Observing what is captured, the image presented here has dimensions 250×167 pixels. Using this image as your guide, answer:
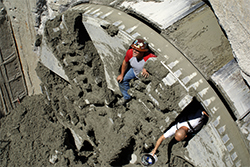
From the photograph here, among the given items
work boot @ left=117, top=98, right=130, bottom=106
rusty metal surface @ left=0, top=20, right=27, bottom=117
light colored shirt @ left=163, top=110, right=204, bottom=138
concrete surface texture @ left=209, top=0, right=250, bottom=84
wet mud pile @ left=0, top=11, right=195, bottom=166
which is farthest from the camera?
rusty metal surface @ left=0, top=20, right=27, bottom=117

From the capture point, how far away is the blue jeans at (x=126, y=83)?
2.15 m

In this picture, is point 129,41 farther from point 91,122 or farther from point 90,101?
point 91,122

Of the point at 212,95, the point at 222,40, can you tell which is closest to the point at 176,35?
the point at 222,40

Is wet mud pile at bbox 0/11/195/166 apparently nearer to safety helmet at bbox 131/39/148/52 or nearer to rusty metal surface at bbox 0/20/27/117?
safety helmet at bbox 131/39/148/52

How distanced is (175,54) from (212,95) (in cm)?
53

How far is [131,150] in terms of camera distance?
244 cm

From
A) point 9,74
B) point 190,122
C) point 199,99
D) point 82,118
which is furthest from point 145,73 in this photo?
point 9,74

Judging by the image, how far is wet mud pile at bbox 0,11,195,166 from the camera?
6.61 ft

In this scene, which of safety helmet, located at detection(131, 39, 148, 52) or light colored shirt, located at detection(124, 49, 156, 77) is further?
light colored shirt, located at detection(124, 49, 156, 77)

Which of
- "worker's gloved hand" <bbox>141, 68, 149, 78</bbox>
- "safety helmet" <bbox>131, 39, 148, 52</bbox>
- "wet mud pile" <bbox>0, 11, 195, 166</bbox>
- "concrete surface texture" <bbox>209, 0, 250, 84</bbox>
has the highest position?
"concrete surface texture" <bbox>209, 0, 250, 84</bbox>

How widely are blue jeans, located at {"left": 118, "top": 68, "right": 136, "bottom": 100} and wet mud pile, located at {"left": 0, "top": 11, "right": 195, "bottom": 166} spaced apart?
0.16m

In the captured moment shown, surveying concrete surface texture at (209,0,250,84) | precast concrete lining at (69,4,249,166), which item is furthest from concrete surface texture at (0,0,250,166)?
concrete surface texture at (209,0,250,84)

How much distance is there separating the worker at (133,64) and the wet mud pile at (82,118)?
0.47 ft

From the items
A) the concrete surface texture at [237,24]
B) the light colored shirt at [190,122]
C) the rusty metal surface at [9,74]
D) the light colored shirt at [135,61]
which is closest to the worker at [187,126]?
the light colored shirt at [190,122]
